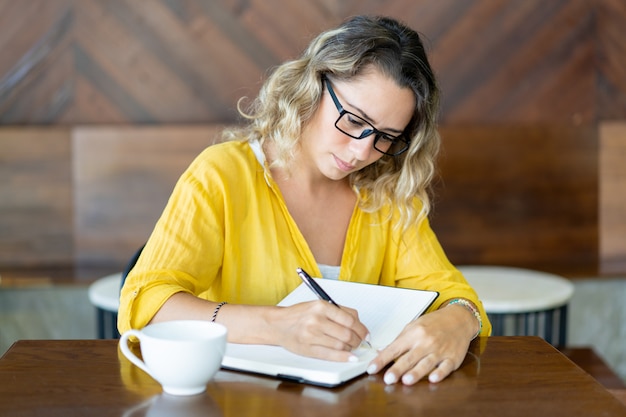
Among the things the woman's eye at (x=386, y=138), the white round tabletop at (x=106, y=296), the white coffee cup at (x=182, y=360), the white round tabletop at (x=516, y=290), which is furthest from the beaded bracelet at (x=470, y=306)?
the white round tabletop at (x=106, y=296)

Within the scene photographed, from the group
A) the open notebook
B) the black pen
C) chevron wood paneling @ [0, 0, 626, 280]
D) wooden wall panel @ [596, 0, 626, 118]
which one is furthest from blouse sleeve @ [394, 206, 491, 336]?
wooden wall panel @ [596, 0, 626, 118]

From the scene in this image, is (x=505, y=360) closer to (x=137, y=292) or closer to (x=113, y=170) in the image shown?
(x=137, y=292)

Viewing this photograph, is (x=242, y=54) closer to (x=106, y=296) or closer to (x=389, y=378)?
(x=106, y=296)

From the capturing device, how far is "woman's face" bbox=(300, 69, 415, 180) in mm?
1745

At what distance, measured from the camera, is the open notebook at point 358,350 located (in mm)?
1264

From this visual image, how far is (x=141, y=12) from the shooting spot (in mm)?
3535

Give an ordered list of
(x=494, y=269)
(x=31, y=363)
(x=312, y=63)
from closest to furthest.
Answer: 1. (x=31, y=363)
2. (x=312, y=63)
3. (x=494, y=269)

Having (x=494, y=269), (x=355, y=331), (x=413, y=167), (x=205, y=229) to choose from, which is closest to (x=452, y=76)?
(x=494, y=269)

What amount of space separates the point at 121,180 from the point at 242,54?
75 centimetres

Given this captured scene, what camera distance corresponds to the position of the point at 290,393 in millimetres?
1211

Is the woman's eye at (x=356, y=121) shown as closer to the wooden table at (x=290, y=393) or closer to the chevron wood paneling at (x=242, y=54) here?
the wooden table at (x=290, y=393)

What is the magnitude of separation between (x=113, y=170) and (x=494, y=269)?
1.64 meters

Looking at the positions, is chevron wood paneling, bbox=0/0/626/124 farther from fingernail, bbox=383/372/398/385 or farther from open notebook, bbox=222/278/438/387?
fingernail, bbox=383/372/398/385

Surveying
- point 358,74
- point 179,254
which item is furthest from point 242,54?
point 179,254
